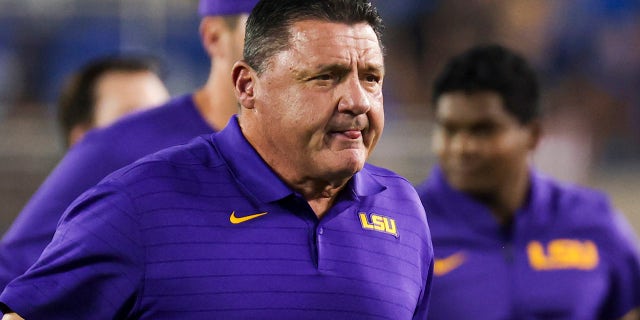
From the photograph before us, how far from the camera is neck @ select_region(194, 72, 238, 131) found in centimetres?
385

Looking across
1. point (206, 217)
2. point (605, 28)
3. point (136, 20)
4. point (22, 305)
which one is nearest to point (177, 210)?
point (206, 217)

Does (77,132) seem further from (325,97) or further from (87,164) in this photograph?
(325,97)

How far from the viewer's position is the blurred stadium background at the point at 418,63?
8766 mm

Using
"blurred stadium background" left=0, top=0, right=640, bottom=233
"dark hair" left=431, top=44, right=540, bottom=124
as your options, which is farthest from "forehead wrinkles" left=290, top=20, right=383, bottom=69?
"blurred stadium background" left=0, top=0, right=640, bottom=233

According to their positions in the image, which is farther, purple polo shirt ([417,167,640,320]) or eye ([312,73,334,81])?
purple polo shirt ([417,167,640,320])

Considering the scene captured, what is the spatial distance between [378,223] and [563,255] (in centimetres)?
213

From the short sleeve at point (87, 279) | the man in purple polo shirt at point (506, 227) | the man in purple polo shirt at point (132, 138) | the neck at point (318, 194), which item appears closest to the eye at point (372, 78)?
the neck at point (318, 194)

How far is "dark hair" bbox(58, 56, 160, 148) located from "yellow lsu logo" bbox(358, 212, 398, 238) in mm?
2807

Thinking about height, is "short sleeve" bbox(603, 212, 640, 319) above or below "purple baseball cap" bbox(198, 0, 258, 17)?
below

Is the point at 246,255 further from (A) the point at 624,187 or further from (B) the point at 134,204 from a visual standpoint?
(A) the point at 624,187

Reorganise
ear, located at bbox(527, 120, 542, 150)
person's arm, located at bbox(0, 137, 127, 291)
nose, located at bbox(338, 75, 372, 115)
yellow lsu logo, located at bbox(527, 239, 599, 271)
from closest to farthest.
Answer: nose, located at bbox(338, 75, 372, 115) → person's arm, located at bbox(0, 137, 127, 291) → yellow lsu logo, located at bbox(527, 239, 599, 271) → ear, located at bbox(527, 120, 542, 150)

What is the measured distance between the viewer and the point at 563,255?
4.76 m

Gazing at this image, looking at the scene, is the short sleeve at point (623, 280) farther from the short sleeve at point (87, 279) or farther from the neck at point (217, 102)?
the short sleeve at point (87, 279)

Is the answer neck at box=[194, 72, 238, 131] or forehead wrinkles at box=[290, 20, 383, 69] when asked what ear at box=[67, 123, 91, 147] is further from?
forehead wrinkles at box=[290, 20, 383, 69]
